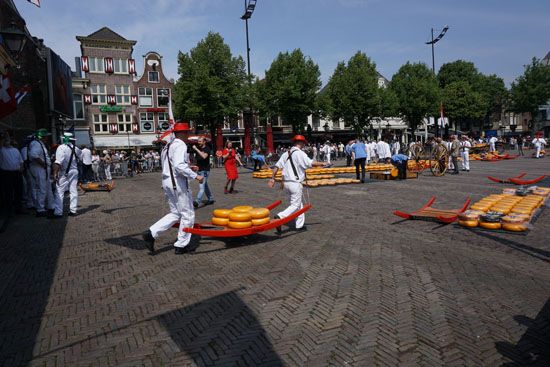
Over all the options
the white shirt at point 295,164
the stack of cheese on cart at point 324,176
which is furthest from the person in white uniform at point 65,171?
the stack of cheese on cart at point 324,176

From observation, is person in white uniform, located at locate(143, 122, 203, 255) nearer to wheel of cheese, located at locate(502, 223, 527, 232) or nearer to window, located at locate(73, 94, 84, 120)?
wheel of cheese, located at locate(502, 223, 527, 232)

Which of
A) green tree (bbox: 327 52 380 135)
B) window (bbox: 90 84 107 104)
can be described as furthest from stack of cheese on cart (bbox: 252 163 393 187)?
window (bbox: 90 84 107 104)

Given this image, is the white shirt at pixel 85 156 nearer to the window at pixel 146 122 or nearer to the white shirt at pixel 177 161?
the white shirt at pixel 177 161

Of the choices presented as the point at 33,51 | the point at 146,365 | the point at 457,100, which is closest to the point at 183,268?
the point at 146,365

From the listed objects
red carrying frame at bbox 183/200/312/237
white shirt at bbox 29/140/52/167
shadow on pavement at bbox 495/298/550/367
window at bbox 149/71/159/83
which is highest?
window at bbox 149/71/159/83

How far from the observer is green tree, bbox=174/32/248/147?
38.5 m

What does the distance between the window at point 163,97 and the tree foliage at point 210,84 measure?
10444mm

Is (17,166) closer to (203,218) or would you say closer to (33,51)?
(203,218)

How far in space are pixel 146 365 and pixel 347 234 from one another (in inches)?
195

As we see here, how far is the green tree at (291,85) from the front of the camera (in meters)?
44.1

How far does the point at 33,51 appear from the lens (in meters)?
22.0

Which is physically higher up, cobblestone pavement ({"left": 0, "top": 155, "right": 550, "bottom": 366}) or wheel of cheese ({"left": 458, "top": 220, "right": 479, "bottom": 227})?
wheel of cheese ({"left": 458, "top": 220, "right": 479, "bottom": 227})

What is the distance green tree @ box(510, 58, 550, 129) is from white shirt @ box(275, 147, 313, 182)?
6159 cm

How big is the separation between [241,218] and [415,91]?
52.8 meters
